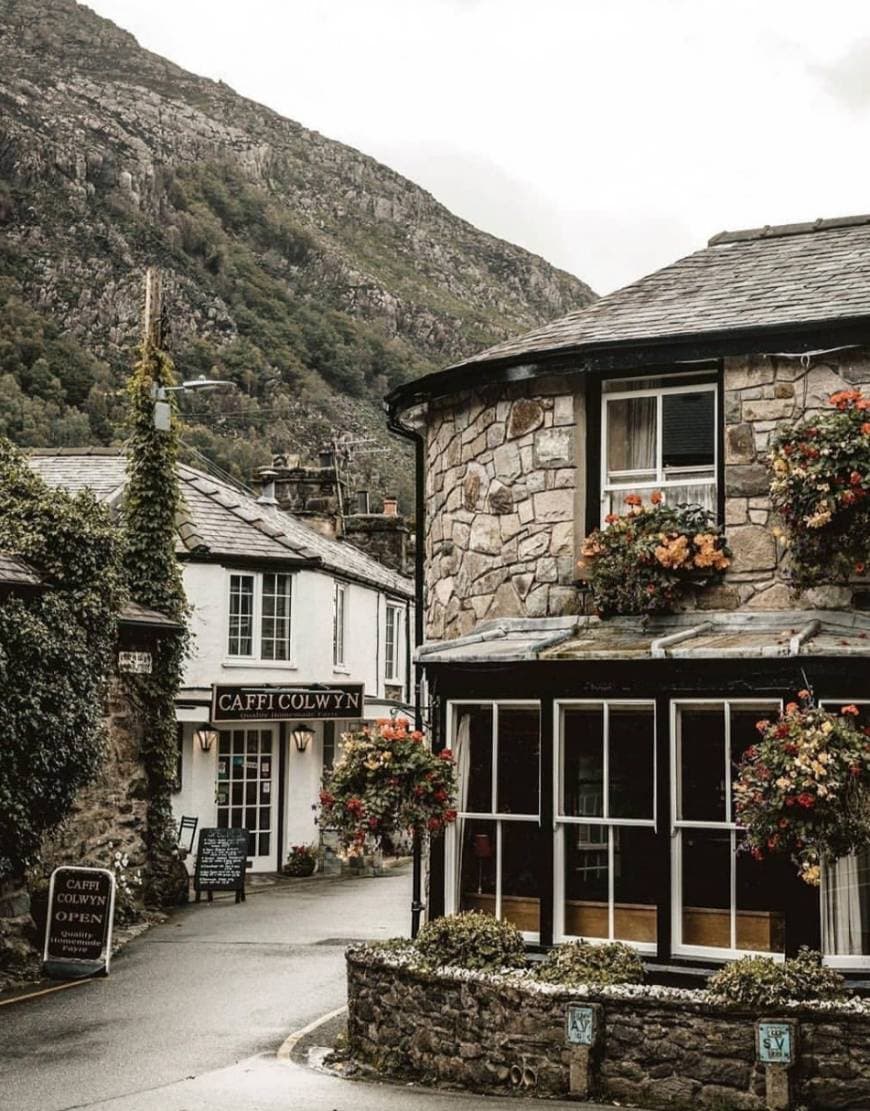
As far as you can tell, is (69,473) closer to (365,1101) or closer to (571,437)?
(571,437)

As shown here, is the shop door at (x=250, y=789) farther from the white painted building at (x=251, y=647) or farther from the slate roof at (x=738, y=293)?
the slate roof at (x=738, y=293)

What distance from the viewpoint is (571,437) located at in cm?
1378

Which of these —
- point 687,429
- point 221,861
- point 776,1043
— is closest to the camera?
point 776,1043

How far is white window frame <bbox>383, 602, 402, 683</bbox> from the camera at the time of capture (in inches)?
1353

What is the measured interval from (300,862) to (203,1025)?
562 inches

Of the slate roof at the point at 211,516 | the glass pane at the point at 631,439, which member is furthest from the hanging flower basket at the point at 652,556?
the slate roof at the point at 211,516

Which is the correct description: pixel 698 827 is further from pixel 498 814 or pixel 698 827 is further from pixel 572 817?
pixel 498 814

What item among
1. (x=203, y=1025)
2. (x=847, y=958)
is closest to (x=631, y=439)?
(x=847, y=958)

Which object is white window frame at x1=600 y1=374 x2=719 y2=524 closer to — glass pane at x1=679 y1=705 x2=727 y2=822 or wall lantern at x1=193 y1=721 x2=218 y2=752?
glass pane at x1=679 y1=705 x2=727 y2=822

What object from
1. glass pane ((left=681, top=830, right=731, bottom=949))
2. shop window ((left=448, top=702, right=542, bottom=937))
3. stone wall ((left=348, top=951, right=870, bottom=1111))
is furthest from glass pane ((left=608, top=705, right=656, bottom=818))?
stone wall ((left=348, top=951, right=870, bottom=1111))

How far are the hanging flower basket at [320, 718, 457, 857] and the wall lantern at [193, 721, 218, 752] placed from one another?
14.3 metres

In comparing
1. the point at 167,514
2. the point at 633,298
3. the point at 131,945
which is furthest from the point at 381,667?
the point at 633,298

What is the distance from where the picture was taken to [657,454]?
1363 centimetres

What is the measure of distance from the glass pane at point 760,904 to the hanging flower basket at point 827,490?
2.35m
